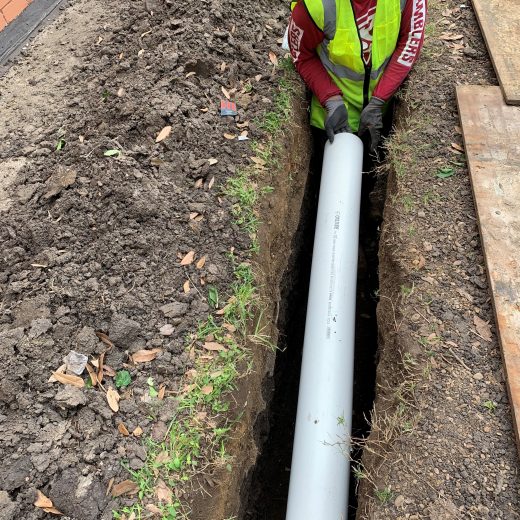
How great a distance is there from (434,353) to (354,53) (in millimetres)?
1874

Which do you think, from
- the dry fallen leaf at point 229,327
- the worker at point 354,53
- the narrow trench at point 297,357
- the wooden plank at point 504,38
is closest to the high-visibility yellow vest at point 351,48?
the worker at point 354,53

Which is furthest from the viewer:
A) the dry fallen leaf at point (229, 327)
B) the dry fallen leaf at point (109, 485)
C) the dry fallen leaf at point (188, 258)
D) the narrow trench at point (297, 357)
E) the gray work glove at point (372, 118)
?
the gray work glove at point (372, 118)

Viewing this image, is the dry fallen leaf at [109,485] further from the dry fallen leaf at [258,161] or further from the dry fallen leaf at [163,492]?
the dry fallen leaf at [258,161]

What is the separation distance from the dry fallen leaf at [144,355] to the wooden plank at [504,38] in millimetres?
2495

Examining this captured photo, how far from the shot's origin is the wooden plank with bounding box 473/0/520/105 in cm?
312

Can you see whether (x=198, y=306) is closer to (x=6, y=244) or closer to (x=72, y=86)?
(x=6, y=244)

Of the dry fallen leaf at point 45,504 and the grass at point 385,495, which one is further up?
the dry fallen leaf at point 45,504

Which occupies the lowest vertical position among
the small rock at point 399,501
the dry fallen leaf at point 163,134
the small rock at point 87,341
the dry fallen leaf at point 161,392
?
the small rock at point 399,501

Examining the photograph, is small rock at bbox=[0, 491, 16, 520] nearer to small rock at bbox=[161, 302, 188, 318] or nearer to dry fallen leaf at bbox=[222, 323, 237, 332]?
small rock at bbox=[161, 302, 188, 318]

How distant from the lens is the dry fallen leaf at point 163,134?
2.88 metres

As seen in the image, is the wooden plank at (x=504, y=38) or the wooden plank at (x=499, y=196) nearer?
the wooden plank at (x=499, y=196)

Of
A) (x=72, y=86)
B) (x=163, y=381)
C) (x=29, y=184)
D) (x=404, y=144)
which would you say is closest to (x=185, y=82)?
(x=72, y=86)

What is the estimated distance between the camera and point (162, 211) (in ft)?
8.58

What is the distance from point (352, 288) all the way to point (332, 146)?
3.27 ft
